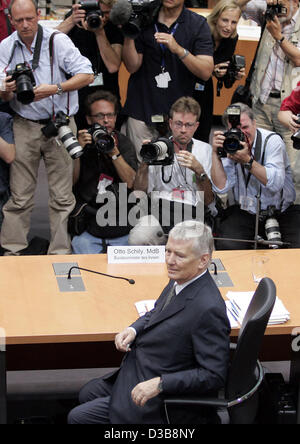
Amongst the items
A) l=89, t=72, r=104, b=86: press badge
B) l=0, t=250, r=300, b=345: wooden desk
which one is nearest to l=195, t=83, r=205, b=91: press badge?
l=89, t=72, r=104, b=86: press badge

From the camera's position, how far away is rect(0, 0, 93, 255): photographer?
436cm

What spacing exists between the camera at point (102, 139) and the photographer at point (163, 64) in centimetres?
48

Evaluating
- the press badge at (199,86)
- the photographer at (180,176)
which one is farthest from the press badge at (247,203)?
the press badge at (199,86)

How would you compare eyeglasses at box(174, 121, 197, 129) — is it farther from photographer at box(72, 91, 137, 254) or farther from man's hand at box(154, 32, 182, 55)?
man's hand at box(154, 32, 182, 55)

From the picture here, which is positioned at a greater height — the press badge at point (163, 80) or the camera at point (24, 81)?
the camera at point (24, 81)

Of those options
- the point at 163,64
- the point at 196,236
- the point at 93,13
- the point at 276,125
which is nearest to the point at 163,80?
the point at 163,64

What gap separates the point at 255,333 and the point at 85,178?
2.34 meters

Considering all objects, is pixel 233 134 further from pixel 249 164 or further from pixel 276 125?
pixel 276 125

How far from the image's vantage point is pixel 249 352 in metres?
2.65

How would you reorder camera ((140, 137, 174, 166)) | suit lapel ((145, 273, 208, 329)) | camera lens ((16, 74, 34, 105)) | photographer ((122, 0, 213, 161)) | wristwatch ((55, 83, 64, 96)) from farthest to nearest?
photographer ((122, 0, 213, 161)), wristwatch ((55, 83, 64, 96)), camera lens ((16, 74, 34, 105)), camera ((140, 137, 174, 166)), suit lapel ((145, 273, 208, 329))

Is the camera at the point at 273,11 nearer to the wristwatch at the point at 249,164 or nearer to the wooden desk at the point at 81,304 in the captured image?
the wristwatch at the point at 249,164

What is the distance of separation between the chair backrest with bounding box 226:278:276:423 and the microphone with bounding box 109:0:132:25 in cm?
235

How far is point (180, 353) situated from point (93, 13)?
262cm

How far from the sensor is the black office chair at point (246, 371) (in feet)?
8.50
